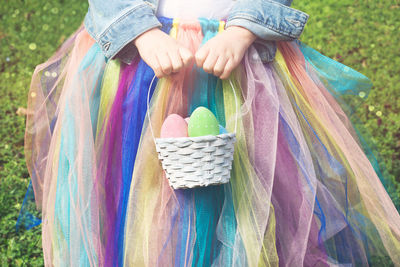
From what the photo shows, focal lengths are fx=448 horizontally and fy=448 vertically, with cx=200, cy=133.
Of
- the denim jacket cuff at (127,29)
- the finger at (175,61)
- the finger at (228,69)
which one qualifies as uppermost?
the denim jacket cuff at (127,29)

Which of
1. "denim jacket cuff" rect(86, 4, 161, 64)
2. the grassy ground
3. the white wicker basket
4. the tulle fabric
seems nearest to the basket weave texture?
the white wicker basket

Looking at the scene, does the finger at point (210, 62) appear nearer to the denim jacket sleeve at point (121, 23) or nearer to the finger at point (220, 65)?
the finger at point (220, 65)

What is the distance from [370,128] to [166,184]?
1.49 meters

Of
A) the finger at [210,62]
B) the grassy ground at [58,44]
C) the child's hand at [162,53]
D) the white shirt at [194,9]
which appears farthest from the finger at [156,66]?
the grassy ground at [58,44]

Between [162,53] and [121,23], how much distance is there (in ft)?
0.54

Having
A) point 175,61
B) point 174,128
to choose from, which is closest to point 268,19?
point 175,61

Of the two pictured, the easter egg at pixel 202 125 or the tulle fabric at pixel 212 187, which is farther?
the tulle fabric at pixel 212 187

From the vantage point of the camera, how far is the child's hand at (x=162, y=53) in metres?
1.10

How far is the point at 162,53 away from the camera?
43.6 inches

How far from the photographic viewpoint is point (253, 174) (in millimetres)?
1121

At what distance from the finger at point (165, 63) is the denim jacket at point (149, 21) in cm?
10

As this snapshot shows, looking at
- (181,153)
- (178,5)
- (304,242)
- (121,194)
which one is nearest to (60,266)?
(121,194)

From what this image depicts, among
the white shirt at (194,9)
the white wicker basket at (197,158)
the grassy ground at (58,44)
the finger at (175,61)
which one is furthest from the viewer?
the grassy ground at (58,44)

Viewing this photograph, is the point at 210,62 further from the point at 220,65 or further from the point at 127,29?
the point at 127,29
